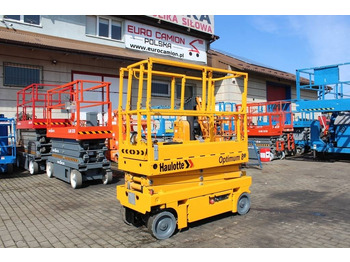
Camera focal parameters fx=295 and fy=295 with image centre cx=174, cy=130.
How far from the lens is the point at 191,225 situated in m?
5.34

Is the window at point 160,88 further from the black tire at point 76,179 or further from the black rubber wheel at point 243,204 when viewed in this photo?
the black rubber wheel at point 243,204

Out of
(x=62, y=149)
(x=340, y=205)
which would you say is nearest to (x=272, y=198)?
(x=340, y=205)

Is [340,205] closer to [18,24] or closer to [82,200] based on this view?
[82,200]

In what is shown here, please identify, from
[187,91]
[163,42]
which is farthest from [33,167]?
[187,91]

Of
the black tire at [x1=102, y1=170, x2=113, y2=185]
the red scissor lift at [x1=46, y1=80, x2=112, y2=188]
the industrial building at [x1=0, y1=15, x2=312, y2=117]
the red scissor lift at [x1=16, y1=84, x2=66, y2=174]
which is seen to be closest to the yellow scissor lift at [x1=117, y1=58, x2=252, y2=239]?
the red scissor lift at [x1=46, y1=80, x2=112, y2=188]

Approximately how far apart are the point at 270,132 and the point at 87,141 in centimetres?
957

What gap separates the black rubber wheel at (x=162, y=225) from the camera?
4.64 meters

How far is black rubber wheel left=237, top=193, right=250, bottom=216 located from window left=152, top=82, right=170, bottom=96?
39.1 feet

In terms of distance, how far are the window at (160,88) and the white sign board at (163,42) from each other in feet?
5.72

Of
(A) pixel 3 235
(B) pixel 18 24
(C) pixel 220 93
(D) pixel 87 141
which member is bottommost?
(A) pixel 3 235

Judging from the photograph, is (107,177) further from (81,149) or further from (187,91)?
(187,91)

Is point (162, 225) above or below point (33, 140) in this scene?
below

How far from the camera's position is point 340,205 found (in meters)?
6.46

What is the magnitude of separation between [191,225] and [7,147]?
313 inches
